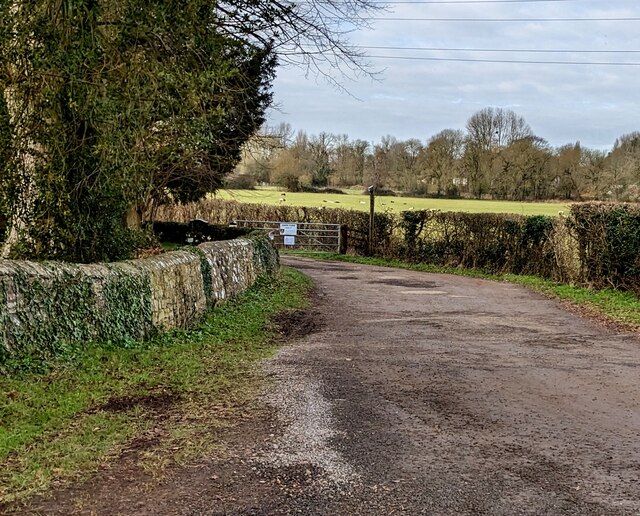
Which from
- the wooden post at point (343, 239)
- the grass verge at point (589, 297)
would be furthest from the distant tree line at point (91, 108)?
the wooden post at point (343, 239)

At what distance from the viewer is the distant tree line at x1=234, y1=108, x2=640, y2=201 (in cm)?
4825

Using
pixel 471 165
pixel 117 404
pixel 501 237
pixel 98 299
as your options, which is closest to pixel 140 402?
pixel 117 404

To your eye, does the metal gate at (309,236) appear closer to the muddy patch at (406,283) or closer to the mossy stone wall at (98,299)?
the muddy patch at (406,283)

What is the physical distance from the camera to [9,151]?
28.7 feet

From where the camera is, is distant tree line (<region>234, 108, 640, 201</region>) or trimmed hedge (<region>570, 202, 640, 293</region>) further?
distant tree line (<region>234, 108, 640, 201</region>)

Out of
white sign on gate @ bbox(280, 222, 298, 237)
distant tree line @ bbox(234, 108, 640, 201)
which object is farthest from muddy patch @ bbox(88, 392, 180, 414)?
distant tree line @ bbox(234, 108, 640, 201)

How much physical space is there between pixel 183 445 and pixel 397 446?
1.73 metres

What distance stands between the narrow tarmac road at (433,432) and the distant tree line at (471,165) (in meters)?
34.5

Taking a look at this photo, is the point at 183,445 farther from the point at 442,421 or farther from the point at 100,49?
the point at 100,49

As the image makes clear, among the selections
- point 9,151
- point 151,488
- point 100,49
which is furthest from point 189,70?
point 151,488

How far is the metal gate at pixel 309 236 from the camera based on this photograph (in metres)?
28.3

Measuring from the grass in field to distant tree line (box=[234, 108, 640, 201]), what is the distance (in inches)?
1413

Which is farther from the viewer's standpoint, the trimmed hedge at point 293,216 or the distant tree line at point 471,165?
the distant tree line at point 471,165

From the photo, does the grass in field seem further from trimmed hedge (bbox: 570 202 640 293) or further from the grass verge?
trimmed hedge (bbox: 570 202 640 293)
